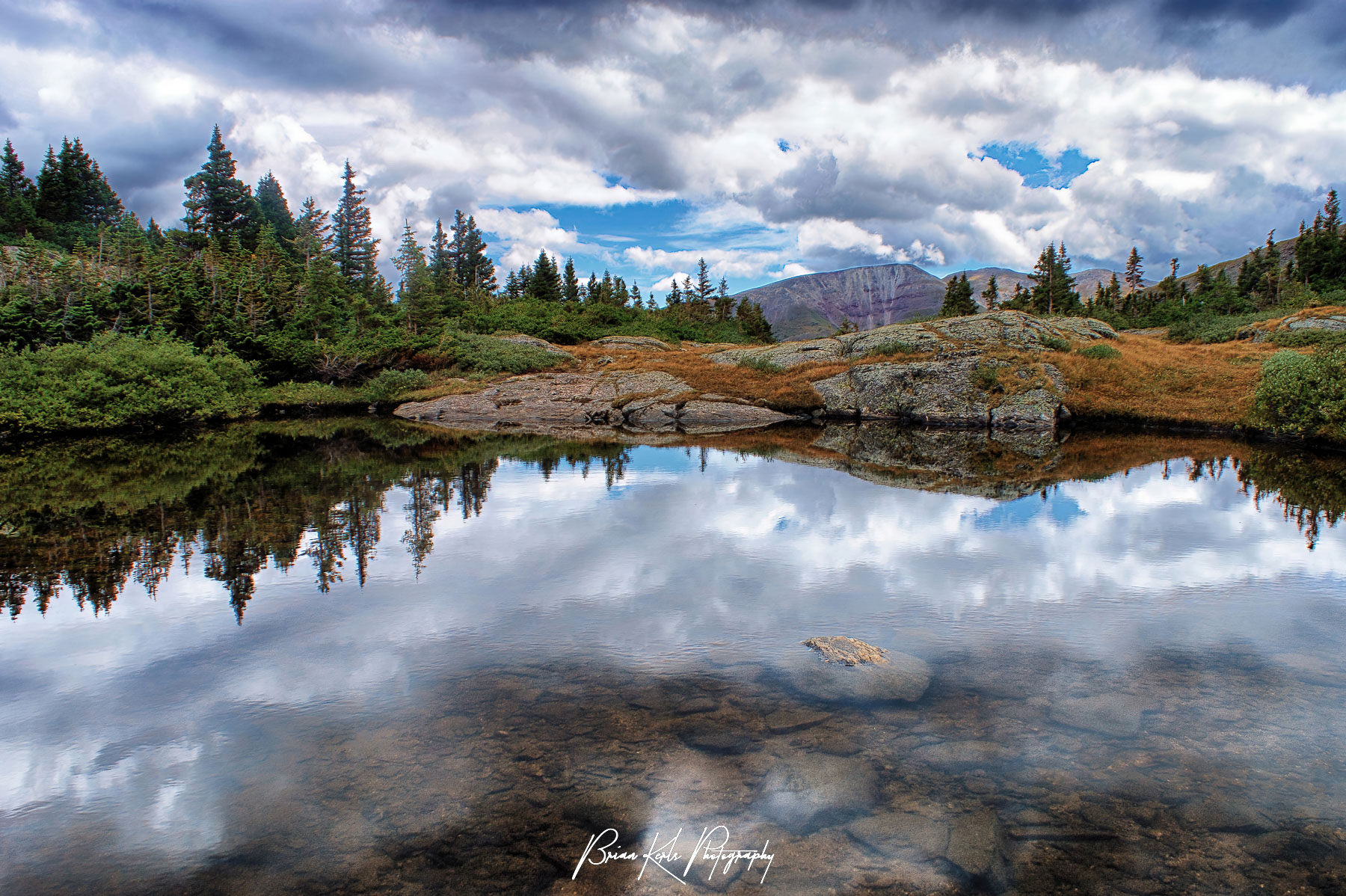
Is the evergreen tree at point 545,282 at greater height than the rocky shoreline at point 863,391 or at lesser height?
greater

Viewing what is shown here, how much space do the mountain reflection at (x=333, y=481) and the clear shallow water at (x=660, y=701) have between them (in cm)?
17

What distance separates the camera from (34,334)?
31203 millimetres

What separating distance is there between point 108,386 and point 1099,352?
48.0 meters

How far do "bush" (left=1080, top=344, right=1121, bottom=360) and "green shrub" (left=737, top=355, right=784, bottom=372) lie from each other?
16511mm

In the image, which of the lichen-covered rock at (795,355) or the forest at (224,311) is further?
the lichen-covered rock at (795,355)

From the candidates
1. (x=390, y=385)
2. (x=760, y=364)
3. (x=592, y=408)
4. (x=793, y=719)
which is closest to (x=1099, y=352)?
(x=760, y=364)

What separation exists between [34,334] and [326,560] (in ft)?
108

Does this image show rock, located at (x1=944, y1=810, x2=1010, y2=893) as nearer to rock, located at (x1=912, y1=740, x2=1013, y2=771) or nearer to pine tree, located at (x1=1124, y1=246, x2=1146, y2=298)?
rock, located at (x1=912, y1=740, x2=1013, y2=771)

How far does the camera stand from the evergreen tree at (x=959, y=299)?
8400 centimetres

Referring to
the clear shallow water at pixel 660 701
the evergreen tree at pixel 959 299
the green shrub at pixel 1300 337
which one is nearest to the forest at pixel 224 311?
the clear shallow water at pixel 660 701

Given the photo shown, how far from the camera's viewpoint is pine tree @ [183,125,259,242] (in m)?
79.9

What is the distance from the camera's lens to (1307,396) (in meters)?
23.2

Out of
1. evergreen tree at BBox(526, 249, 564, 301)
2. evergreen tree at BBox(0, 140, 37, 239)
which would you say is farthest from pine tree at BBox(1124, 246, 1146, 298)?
evergreen tree at BBox(0, 140, 37, 239)

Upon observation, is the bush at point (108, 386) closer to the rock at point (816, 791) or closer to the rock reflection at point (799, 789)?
the rock reflection at point (799, 789)
